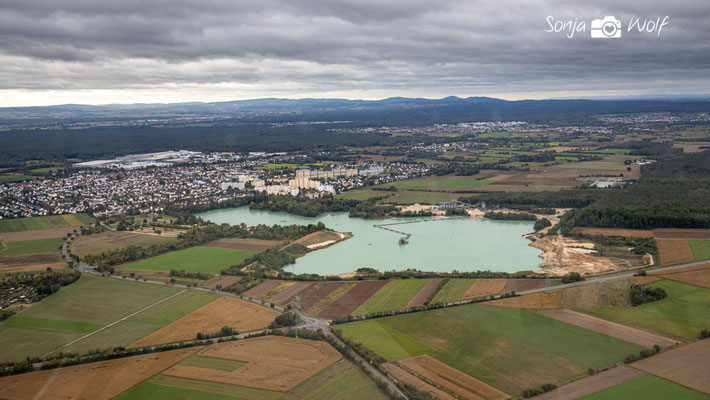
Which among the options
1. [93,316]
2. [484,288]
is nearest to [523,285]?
[484,288]

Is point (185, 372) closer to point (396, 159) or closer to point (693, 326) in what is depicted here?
point (693, 326)

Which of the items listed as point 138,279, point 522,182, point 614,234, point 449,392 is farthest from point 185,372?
point 522,182

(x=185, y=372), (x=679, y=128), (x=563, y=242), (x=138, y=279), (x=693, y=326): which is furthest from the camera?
(x=679, y=128)

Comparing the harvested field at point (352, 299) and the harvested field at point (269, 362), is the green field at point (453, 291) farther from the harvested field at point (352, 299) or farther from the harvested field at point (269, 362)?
the harvested field at point (269, 362)

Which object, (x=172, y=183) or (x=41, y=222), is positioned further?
(x=172, y=183)

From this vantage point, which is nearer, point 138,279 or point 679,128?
point 138,279

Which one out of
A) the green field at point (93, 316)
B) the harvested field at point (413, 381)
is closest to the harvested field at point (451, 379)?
the harvested field at point (413, 381)

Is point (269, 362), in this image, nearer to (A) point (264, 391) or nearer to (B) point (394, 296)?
(A) point (264, 391)
